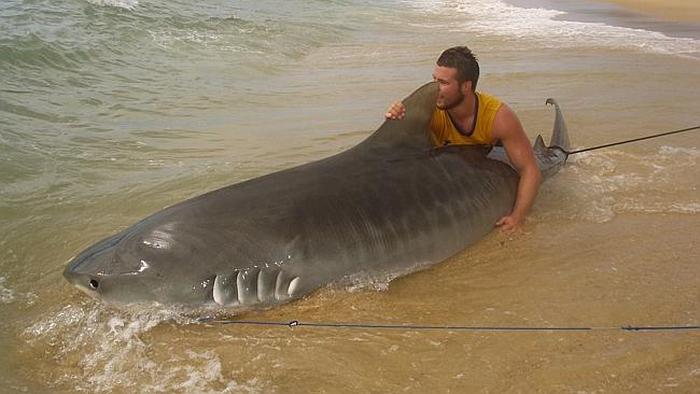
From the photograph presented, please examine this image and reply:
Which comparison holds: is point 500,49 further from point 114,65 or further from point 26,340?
point 26,340

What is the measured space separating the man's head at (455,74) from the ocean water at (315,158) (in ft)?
2.78

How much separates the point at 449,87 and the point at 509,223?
855mm

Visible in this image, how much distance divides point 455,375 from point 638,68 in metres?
7.54

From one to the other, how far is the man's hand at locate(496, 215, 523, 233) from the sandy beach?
1326cm

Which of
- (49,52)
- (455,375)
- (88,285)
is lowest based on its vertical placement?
(455,375)

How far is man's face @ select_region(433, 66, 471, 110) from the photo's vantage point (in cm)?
391

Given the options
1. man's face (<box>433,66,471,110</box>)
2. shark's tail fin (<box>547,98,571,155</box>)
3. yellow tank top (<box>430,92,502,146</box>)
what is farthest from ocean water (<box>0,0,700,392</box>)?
man's face (<box>433,66,471,110</box>)

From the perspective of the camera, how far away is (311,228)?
10.8ft

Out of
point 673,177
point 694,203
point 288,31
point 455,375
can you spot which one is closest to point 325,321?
point 455,375

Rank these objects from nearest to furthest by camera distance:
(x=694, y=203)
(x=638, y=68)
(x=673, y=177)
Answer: (x=694, y=203)
(x=673, y=177)
(x=638, y=68)

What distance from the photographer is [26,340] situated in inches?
118

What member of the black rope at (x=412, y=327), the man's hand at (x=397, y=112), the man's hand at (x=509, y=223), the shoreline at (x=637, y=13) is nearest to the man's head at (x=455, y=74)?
the man's hand at (x=397, y=112)

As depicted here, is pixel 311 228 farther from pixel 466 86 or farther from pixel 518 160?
pixel 518 160

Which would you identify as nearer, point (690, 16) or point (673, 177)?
point (673, 177)
